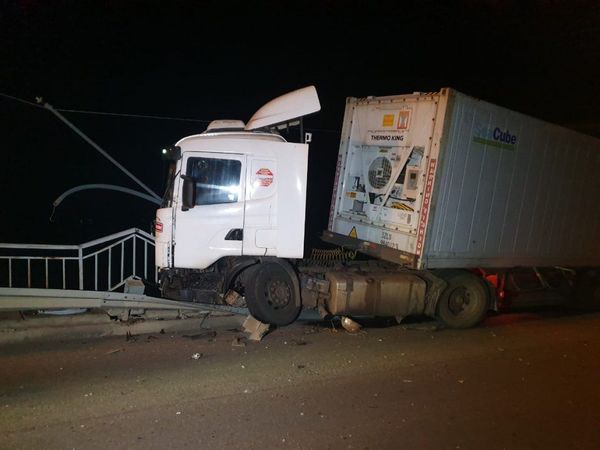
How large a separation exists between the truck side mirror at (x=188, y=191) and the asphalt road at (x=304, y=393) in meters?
1.83

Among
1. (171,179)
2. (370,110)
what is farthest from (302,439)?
(370,110)

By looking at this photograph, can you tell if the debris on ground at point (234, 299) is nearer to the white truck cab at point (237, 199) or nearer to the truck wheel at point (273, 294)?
the truck wheel at point (273, 294)

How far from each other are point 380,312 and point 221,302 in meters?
2.36

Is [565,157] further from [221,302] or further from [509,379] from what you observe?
[221,302]

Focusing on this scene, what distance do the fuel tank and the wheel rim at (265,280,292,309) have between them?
2.04ft

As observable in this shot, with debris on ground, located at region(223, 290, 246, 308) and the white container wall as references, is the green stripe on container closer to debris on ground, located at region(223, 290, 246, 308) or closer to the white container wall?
the white container wall

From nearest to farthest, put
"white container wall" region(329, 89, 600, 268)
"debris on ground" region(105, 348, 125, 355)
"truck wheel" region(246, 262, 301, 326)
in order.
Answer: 1. "debris on ground" region(105, 348, 125, 355)
2. "white container wall" region(329, 89, 600, 268)
3. "truck wheel" region(246, 262, 301, 326)

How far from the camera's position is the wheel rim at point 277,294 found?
22.1ft

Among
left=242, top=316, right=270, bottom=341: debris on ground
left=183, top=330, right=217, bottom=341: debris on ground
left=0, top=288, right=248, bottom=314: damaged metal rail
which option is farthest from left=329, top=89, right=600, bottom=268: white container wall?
left=0, top=288, right=248, bottom=314: damaged metal rail

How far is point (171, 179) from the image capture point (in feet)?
21.6

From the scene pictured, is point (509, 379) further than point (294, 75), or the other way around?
point (294, 75)

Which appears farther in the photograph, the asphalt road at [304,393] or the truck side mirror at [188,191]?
the truck side mirror at [188,191]

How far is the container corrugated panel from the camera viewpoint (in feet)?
21.5

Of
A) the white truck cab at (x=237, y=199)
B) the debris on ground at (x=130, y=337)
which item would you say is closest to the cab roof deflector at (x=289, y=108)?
the white truck cab at (x=237, y=199)
